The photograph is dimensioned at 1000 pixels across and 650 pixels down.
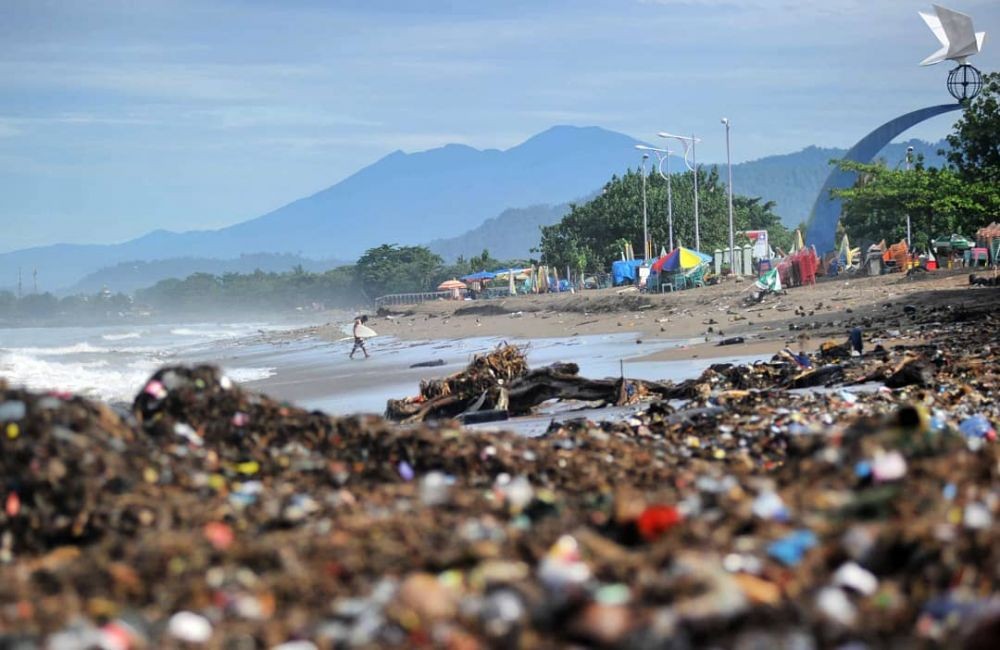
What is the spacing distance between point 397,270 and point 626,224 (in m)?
55.3

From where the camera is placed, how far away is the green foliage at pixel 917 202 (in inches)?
1162

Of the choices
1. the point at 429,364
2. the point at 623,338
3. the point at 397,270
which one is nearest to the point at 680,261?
the point at 623,338

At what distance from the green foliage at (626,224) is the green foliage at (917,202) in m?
12.1

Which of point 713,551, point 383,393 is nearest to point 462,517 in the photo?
→ point 713,551

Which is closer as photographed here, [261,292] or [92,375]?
[92,375]

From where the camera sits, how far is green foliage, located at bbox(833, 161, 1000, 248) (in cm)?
2952

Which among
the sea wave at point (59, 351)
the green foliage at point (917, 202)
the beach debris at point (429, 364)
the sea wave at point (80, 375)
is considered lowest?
the sea wave at point (59, 351)

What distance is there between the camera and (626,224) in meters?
78.9

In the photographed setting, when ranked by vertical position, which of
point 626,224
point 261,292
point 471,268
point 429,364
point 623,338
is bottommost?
point 429,364

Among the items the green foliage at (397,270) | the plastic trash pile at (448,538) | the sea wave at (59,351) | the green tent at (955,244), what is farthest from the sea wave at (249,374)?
the green foliage at (397,270)

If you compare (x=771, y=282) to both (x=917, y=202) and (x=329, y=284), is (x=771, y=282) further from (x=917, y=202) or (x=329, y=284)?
(x=329, y=284)

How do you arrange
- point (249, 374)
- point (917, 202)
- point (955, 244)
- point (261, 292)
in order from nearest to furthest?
point (249, 374)
point (917, 202)
point (955, 244)
point (261, 292)

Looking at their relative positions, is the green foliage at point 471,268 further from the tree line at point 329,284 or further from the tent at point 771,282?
the tent at point 771,282

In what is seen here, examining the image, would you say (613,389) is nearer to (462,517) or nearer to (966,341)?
(966,341)
